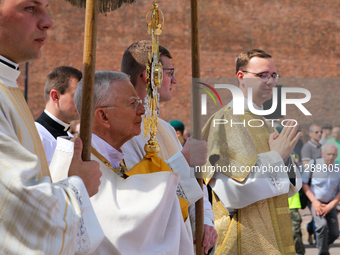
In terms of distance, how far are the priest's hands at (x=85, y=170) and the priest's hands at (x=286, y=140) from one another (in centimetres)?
158

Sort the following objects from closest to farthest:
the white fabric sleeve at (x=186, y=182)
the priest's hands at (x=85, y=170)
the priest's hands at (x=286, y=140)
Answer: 1. the priest's hands at (x=85, y=170)
2. the white fabric sleeve at (x=186, y=182)
3. the priest's hands at (x=286, y=140)

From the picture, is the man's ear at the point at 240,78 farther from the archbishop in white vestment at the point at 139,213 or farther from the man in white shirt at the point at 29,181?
the man in white shirt at the point at 29,181

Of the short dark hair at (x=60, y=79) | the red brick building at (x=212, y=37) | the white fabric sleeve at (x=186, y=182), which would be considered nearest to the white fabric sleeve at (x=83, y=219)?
the white fabric sleeve at (x=186, y=182)

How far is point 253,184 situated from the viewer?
2908 mm

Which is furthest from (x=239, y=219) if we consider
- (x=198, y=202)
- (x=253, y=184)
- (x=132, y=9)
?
(x=132, y=9)

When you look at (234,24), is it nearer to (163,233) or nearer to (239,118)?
(239,118)

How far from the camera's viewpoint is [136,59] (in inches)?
116

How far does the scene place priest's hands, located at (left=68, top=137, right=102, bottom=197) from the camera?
1.64 m

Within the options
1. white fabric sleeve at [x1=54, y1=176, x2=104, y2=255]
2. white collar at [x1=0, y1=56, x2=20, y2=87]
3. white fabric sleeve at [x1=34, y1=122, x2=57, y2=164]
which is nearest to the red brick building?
white fabric sleeve at [x1=34, y1=122, x2=57, y2=164]

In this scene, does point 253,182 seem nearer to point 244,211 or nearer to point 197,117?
point 244,211

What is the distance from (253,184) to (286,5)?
17132mm

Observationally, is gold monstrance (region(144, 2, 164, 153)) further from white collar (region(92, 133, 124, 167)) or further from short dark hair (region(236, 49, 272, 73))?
short dark hair (region(236, 49, 272, 73))

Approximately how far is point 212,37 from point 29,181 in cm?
1733

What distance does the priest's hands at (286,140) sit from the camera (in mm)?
2885
